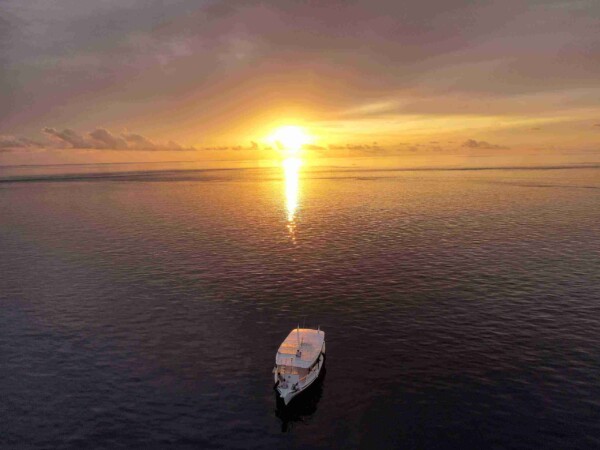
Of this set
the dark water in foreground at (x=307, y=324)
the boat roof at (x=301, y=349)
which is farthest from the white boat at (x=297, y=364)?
the dark water in foreground at (x=307, y=324)

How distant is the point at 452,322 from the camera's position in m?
Answer: 67.9

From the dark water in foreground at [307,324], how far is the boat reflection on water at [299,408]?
0.20 metres

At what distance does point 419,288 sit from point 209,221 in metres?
101

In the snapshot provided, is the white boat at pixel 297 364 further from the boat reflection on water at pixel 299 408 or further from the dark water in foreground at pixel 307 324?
the dark water in foreground at pixel 307 324

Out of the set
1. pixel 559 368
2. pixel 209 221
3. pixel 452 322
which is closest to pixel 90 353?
pixel 452 322

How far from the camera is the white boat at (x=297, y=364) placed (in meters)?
49.3

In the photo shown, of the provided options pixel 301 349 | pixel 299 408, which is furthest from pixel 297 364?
pixel 299 408

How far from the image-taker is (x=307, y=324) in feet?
226

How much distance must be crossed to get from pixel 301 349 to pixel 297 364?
3083 mm

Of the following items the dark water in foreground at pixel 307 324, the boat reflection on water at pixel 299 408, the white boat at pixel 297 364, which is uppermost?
the white boat at pixel 297 364

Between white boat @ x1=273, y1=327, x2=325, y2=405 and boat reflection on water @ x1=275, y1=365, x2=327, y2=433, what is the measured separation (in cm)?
80

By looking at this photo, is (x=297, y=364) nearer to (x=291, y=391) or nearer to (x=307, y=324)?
(x=291, y=391)

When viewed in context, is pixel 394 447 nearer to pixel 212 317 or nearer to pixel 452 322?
pixel 452 322

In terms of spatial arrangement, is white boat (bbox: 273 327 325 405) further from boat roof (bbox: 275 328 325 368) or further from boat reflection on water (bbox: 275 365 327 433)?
boat reflection on water (bbox: 275 365 327 433)
